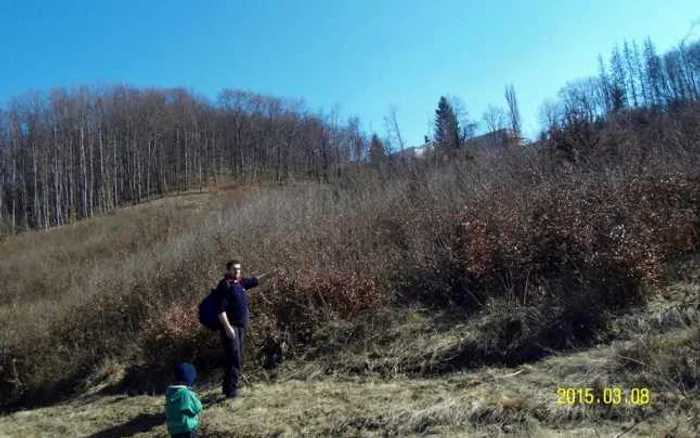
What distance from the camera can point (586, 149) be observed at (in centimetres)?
1320

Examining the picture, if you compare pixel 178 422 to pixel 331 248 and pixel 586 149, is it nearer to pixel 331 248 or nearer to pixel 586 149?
pixel 331 248

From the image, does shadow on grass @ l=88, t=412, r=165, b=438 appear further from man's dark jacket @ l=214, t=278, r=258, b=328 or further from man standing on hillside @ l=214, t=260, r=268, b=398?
man's dark jacket @ l=214, t=278, r=258, b=328

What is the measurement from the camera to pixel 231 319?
7406mm

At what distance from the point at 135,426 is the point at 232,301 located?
92.9 inches

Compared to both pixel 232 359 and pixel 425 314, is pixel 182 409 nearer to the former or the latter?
pixel 232 359

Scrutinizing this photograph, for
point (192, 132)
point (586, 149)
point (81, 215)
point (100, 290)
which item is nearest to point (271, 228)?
point (100, 290)

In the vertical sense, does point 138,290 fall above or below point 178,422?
above

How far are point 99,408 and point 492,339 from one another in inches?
271

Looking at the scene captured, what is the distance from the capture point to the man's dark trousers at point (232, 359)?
7.20 m
